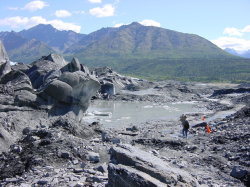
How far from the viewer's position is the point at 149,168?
30.1 feet

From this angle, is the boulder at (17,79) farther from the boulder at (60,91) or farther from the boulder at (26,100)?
the boulder at (60,91)

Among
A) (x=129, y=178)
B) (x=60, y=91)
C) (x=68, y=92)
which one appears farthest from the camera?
(x=68, y=92)

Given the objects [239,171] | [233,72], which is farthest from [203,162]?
[233,72]

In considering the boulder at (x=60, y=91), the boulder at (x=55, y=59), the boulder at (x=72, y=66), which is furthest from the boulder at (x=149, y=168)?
the boulder at (x=55, y=59)

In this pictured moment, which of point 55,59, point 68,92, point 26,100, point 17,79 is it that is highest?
point 55,59

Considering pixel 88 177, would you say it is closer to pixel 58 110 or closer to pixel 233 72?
pixel 58 110

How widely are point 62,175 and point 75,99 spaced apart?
16644 millimetres

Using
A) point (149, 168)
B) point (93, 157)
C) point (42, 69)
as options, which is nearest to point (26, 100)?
point (93, 157)

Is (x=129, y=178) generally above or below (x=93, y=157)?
above

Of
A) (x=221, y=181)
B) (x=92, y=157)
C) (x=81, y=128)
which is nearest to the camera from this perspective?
(x=221, y=181)

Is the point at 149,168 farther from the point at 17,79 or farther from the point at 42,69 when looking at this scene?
the point at 42,69

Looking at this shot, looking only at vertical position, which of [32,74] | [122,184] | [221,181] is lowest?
[221,181]

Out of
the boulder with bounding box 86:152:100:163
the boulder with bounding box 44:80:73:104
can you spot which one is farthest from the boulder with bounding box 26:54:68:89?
the boulder with bounding box 86:152:100:163

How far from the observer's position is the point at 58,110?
27.2 m
